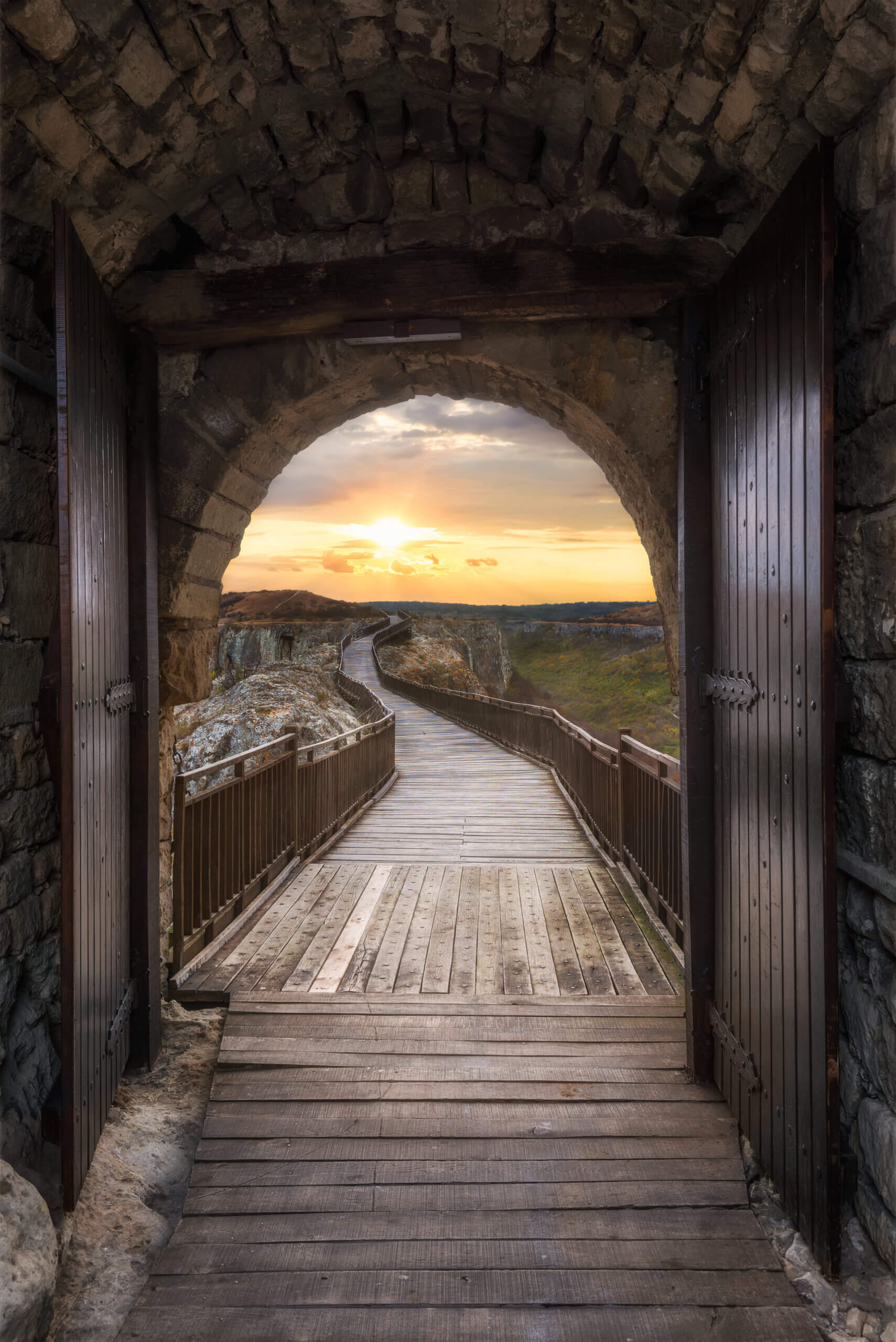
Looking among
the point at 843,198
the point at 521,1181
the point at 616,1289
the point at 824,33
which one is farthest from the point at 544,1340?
the point at 824,33

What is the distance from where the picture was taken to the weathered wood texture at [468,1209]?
7.05 feet

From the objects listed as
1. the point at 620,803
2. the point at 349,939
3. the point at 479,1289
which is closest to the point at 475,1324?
the point at 479,1289

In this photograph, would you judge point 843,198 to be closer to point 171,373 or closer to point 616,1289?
point 171,373

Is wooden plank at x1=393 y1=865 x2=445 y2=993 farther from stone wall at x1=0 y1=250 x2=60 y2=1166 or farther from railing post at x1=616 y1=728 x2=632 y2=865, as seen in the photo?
stone wall at x1=0 y1=250 x2=60 y2=1166

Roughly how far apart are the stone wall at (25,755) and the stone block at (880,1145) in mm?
2485

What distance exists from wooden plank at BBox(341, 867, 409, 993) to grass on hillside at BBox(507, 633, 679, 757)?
22.4 meters

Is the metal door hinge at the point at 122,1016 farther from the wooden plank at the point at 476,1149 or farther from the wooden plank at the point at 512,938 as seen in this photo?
the wooden plank at the point at 512,938

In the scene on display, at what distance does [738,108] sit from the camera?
7.96 ft

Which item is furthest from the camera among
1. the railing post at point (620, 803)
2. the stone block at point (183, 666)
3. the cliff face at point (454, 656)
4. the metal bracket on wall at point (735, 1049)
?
the cliff face at point (454, 656)

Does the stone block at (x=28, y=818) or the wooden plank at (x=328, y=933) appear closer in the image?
the stone block at (x=28, y=818)

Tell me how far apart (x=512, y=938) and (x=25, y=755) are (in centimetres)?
294

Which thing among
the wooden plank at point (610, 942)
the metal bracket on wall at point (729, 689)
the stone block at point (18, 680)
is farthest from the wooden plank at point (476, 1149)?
the stone block at point (18, 680)

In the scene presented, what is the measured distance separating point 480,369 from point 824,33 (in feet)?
6.33

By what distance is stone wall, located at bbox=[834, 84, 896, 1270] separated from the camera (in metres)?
2.04
